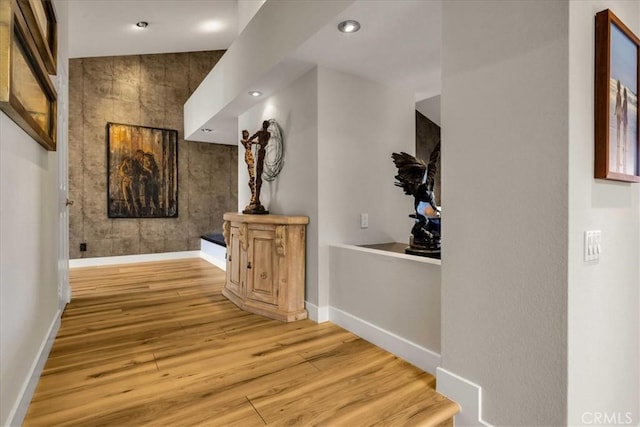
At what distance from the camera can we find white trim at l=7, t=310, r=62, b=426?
4.95ft

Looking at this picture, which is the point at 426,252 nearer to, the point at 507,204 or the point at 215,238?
the point at 507,204

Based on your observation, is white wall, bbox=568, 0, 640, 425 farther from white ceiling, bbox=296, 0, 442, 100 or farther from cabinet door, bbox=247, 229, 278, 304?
cabinet door, bbox=247, 229, 278, 304

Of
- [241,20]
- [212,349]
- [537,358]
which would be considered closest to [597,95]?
[537,358]

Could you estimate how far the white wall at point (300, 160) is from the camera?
2980mm

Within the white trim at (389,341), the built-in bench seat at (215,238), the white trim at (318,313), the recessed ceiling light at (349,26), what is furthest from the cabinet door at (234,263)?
the recessed ceiling light at (349,26)

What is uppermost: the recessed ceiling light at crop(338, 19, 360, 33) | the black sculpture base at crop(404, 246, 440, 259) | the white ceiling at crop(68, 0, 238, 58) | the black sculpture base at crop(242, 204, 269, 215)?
the white ceiling at crop(68, 0, 238, 58)

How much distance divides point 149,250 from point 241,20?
13.4 ft

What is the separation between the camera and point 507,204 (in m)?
1.50

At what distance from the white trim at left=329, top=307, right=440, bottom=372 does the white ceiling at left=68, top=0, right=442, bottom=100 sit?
2.04m

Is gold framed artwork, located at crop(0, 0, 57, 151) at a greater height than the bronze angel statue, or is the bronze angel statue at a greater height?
gold framed artwork, located at crop(0, 0, 57, 151)

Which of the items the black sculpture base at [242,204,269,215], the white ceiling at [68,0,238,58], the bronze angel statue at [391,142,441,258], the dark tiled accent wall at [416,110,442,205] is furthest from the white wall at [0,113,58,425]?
the dark tiled accent wall at [416,110,442,205]

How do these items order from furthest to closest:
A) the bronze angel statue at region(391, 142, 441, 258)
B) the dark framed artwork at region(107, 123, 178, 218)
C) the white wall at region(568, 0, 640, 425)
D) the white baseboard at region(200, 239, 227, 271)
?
the dark framed artwork at region(107, 123, 178, 218) → the white baseboard at region(200, 239, 227, 271) → the bronze angel statue at region(391, 142, 441, 258) → the white wall at region(568, 0, 640, 425)

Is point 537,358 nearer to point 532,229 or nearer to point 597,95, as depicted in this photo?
point 532,229

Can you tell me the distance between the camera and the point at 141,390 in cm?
188
